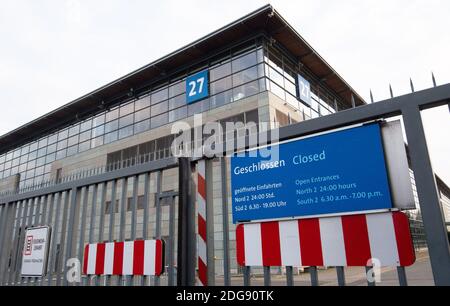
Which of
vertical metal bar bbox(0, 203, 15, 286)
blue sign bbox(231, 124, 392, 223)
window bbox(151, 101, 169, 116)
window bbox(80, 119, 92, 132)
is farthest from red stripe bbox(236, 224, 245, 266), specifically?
window bbox(80, 119, 92, 132)

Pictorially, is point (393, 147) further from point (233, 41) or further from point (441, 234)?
point (233, 41)

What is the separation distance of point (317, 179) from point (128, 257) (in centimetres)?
214

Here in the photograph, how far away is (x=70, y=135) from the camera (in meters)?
28.2

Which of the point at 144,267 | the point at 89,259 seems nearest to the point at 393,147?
the point at 144,267

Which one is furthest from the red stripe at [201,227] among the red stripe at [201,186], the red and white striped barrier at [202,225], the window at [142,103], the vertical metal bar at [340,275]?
the window at [142,103]

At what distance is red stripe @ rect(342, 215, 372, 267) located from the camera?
224cm

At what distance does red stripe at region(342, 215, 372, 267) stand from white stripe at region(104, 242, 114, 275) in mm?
2448

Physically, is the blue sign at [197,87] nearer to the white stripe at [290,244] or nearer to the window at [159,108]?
the window at [159,108]

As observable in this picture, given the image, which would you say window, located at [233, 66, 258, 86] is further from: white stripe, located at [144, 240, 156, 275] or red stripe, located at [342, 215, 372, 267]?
red stripe, located at [342, 215, 372, 267]

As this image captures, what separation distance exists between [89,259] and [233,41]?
18.7m

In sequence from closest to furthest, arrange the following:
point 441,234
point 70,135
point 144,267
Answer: point 441,234 < point 144,267 < point 70,135

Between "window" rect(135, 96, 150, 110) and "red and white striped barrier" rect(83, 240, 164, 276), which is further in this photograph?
"window" rect(135, 96, 150, 110)

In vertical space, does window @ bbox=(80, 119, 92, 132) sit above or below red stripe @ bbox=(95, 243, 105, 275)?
above
